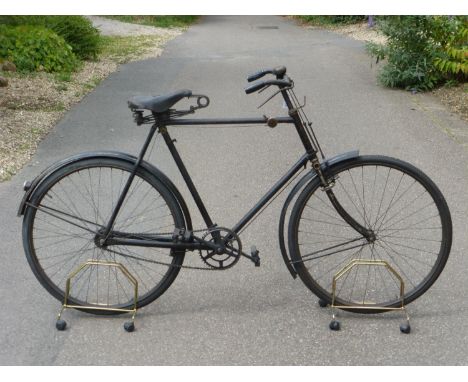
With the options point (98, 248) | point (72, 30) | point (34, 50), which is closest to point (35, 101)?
point (34, 50)

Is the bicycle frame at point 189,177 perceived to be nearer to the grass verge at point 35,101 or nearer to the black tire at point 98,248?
the black tire at point 98,248

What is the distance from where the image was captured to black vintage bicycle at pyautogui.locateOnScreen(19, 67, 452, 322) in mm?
3715

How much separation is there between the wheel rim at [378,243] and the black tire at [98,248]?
93cm

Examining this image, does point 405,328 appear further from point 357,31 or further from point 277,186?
point 357,31

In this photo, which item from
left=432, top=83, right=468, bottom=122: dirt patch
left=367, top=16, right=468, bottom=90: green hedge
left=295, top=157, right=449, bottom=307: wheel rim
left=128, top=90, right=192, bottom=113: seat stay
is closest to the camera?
left=128, top=90, right=192, bottom=113: seat stay

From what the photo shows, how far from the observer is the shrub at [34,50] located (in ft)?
36.1

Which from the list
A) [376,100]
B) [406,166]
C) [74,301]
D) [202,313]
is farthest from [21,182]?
[376,100]

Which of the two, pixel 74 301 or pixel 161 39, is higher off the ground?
pixel 74 301

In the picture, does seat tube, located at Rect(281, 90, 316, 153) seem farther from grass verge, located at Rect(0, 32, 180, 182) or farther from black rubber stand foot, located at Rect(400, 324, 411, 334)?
grass verge, located at Rect(0, 32, 180, 182)

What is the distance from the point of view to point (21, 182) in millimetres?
6258

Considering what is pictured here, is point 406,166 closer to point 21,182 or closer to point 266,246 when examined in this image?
point 266,246

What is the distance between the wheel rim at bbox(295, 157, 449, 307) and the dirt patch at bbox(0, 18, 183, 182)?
10.7 ft

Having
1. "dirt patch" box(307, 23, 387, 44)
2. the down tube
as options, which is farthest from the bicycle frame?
"dirt patch" box(307, 23, 387, 44)
